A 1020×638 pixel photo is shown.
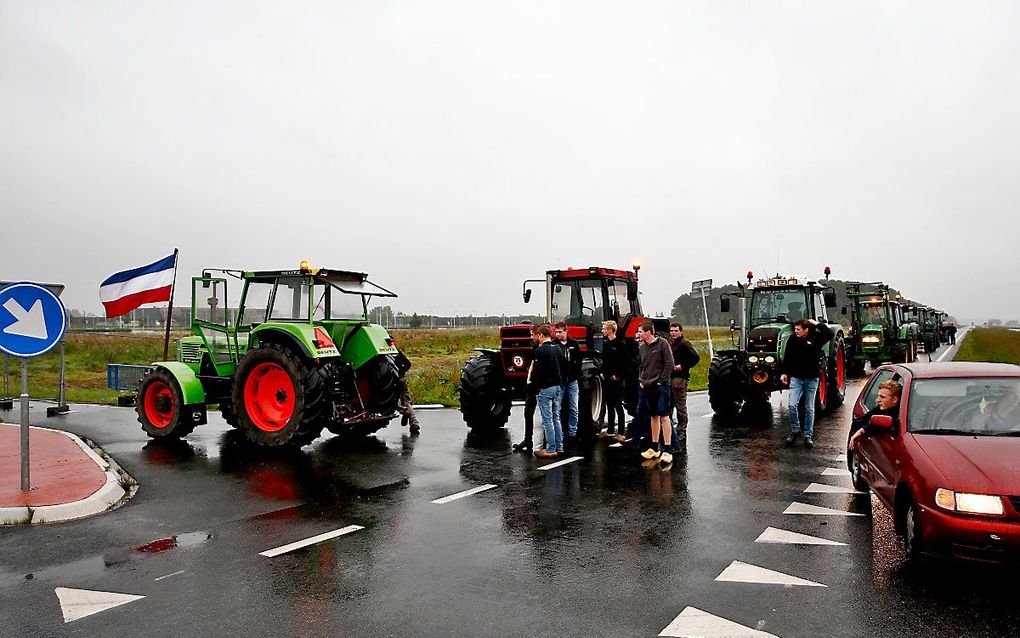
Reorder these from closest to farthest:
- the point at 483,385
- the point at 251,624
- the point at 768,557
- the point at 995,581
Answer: the point at 251,624 → the point at 995,581 → the point at 768,557 → the point at 483,385

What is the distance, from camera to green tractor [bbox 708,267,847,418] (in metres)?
13.1

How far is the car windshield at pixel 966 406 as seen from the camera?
561 cm

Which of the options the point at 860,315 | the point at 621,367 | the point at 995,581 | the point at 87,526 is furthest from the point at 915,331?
the point at 87,526

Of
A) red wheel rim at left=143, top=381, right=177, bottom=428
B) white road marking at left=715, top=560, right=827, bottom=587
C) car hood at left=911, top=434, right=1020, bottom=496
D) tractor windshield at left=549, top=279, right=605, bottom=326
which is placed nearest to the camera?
car hood at left=911, top=434, right=1020, bottom=496

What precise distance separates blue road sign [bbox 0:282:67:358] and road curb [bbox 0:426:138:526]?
4.89 ft

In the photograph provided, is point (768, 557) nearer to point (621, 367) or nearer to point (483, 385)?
point (621, 367)

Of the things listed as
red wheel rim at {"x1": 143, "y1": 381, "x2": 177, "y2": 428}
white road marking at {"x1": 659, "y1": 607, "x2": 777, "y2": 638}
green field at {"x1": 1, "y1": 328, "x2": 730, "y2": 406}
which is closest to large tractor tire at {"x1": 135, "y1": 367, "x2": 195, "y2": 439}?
red wheel rim at {"x1": 143, "y1": 381, "x2": 177, "y2": 428}

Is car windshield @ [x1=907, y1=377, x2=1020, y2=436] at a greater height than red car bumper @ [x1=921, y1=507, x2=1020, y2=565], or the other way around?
car windshield @ [x1=907, y1=377, x2=1020, y2=436]

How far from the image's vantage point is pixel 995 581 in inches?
190

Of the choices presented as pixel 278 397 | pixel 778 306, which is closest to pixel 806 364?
pixel 778 306

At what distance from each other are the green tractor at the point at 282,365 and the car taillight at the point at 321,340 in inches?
0.6

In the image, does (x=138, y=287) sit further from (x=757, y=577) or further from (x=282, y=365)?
(x=757, y=577)

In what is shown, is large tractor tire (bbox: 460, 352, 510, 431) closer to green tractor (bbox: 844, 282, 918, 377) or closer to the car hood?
the car hood

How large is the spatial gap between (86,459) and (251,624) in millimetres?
6109
